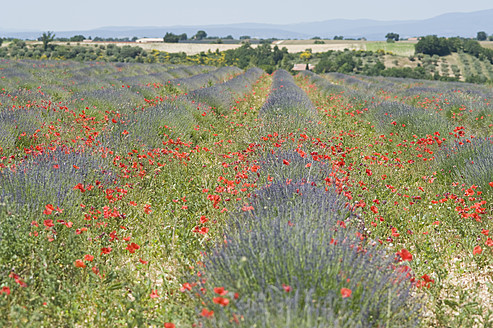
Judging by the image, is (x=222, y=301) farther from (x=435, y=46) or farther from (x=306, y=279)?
(x=435, y=46)

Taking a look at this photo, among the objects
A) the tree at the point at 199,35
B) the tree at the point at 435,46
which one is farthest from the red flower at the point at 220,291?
the tree at the point at 199,35

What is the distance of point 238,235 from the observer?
2486 millimetres

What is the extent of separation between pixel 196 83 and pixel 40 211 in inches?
502

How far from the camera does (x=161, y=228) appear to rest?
3.42 meters

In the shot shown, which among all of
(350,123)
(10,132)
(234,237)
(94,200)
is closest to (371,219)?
(234,237)

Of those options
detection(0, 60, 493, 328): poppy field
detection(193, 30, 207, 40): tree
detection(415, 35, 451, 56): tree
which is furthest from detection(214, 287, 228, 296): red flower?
detection(193, 30, 207, 40): tree

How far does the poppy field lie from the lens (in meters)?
2.07

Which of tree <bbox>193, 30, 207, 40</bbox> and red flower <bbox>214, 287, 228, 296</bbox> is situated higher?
tree <bbox>193, 30, 207, 40</bbox>

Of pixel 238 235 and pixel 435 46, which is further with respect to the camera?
pixel 435 46

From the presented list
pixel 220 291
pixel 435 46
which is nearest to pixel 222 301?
pixel 220 291

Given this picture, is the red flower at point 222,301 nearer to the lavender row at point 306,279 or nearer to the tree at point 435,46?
the lavender row at point 306,279

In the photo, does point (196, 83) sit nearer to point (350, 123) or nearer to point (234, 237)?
point (350, 123)

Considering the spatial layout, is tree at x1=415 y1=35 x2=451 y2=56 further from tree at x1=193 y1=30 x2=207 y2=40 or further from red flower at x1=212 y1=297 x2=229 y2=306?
tree at x1=193 y1=30 x2=207 y2=40

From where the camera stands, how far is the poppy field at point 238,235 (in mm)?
2068
